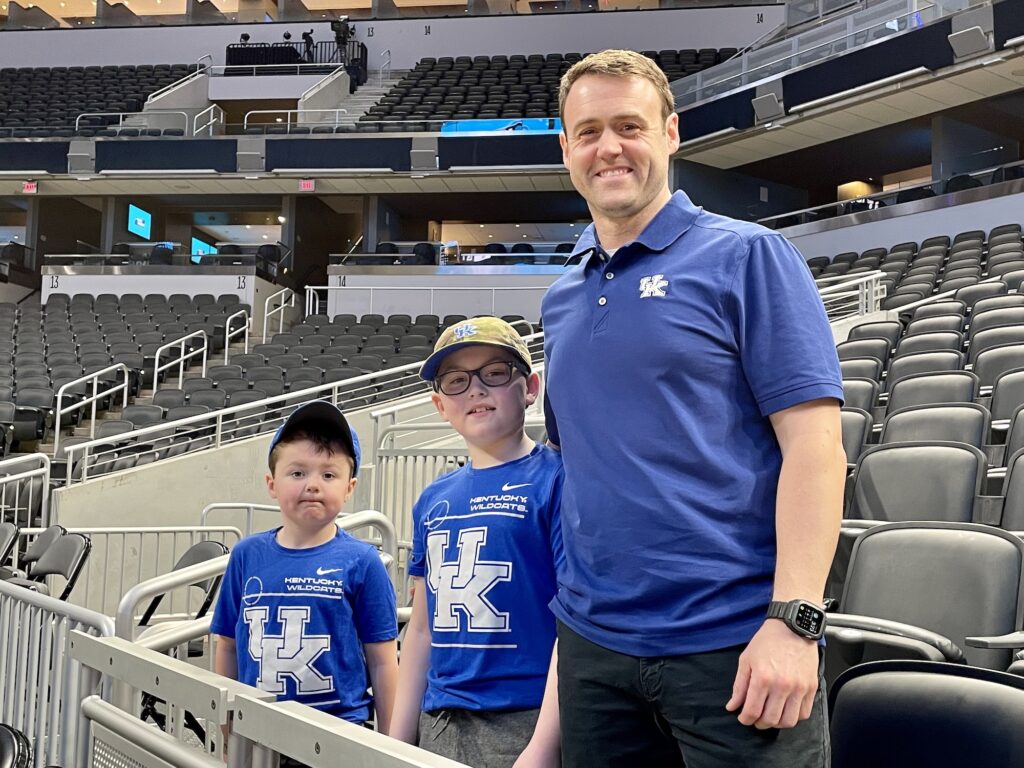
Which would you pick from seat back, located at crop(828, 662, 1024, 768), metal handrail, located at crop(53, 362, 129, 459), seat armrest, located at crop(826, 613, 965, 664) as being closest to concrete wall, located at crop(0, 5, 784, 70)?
metal handrail, located at crop(53, 362, 129, 459)

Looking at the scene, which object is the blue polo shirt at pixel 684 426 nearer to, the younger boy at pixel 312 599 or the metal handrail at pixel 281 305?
the younger boy at pixel 312 599

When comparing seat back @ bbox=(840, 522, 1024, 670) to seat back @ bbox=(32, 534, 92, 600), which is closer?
seat back @ bbox=(840, 522, 1024, 670)

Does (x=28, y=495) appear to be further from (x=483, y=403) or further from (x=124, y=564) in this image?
(x=483, y=403)

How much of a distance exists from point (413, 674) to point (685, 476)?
0.82 metres

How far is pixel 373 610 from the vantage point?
2086 mm

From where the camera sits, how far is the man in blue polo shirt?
1158 millimetres

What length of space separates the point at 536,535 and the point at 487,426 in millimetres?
221

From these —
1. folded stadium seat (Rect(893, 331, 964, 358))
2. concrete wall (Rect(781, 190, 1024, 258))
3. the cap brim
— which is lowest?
the cap brim

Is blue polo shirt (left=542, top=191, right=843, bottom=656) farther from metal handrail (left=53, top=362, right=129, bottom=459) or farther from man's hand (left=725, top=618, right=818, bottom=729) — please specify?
metal handrail (left=53, top=362, right=129, bottom=459)

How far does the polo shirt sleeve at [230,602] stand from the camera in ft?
7.05

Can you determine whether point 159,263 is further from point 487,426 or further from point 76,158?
point 487,426

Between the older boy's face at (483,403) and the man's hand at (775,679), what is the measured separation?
727 mm

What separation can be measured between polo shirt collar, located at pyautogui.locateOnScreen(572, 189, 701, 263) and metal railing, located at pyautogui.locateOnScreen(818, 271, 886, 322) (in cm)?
801

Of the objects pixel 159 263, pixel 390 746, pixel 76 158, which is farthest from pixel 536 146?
pixel 390 746
